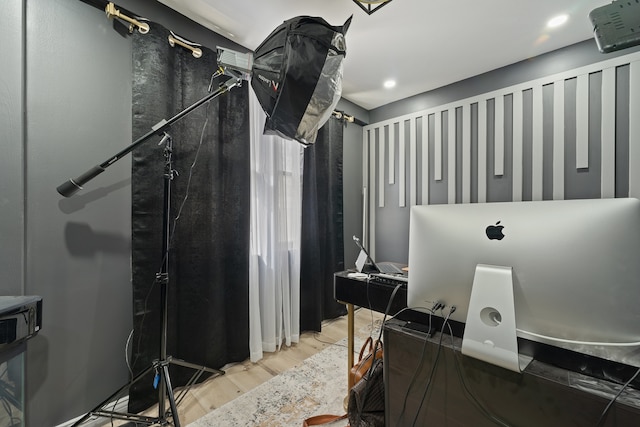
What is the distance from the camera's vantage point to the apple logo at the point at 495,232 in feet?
2.39

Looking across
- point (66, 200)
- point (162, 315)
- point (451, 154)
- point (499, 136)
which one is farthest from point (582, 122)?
point (66, 200)

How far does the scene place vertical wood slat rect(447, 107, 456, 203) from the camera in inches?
105

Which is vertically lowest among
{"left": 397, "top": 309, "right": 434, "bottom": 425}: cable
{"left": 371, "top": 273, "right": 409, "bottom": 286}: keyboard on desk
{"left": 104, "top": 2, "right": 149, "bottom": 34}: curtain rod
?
{"left": 397, "top": 309, "right": 434, "bottom": 425}: cable

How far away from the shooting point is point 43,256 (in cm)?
126

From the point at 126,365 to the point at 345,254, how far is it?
225 centimetres

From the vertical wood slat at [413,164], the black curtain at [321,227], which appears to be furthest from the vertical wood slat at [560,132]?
the black curtain at [321,227]

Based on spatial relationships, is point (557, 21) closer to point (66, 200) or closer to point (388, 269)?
point (388, 269)

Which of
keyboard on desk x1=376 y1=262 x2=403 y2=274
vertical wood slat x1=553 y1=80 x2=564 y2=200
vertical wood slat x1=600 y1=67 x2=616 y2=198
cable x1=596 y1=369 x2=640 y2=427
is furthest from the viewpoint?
vertical wood slat x1=553 y1=80 x2=564 y2=200

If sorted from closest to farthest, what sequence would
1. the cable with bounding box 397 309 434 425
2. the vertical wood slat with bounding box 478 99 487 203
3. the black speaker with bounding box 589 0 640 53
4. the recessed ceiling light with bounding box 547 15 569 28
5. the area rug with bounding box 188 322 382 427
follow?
the cable with bounding box 397 309 434 425 → the black speaker with bounding box 589 0 640 53 → the area rug with bounding box 188 322 382 427 → the recessed ceiling light with bounding box 547 15 569 28 → the vertical wood slat with bounding box 478 99 487 203

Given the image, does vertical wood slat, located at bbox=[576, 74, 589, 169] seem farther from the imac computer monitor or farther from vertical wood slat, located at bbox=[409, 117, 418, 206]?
the imac computer monitor

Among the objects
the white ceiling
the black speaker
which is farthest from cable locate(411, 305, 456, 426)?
the white ceiling

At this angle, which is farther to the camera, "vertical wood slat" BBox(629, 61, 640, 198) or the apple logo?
"vertical wood slat" BBox(629, 61, 640, 198)

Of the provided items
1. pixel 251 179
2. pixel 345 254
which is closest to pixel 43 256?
pixel 251 179

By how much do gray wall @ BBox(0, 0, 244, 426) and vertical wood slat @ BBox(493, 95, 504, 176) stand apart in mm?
3019
